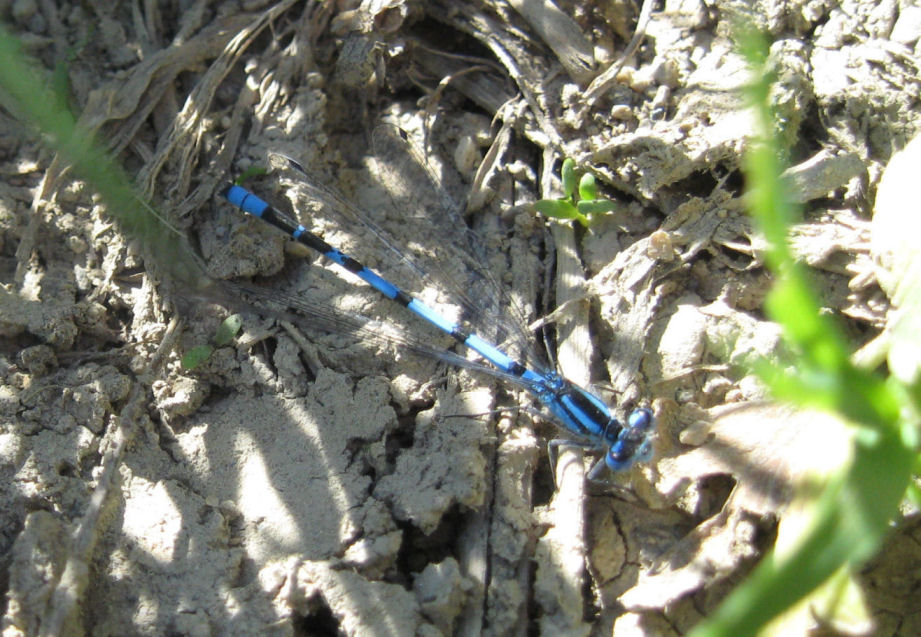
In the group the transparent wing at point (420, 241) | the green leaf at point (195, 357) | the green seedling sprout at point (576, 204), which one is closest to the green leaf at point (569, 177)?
the green seedling sprout at point (576, 204)

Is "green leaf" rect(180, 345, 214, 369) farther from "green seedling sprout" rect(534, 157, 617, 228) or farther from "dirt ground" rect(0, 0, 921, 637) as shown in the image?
"green seedling sprout" rect(534, 157, 617, 228)

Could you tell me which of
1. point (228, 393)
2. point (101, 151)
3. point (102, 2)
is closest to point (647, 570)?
point (228, 393)

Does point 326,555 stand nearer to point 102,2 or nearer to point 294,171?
point 294,171

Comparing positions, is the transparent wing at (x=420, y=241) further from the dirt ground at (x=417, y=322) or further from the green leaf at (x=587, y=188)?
the green leaf at (x=587, y=188)

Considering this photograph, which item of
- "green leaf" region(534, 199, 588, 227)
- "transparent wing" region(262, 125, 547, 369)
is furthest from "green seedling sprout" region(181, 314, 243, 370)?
"green leaf" region(534, 199, 588, 227)

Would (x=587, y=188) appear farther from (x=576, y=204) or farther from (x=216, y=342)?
(x=216, y=342)

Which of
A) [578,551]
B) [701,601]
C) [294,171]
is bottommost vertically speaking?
[701,601]

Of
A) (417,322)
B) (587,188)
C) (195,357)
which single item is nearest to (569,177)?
(587,188)
